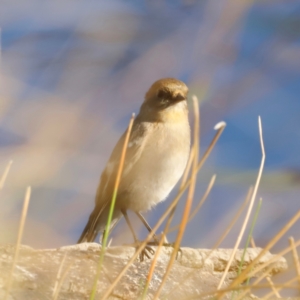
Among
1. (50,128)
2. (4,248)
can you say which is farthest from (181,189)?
(4,248)

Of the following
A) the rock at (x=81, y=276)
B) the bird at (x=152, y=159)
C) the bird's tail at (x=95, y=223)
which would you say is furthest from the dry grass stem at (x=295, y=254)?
the bird's tail at (x=95, y=223)

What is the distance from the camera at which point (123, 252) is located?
104cm

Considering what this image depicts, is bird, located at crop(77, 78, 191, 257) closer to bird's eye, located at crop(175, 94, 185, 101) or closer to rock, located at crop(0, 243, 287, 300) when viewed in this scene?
bird's eye, located at crop(175, 94, 185, 101)

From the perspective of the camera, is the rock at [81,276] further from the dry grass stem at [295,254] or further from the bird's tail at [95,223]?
the bird's tail at [95,223]

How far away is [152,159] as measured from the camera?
1.39 meters

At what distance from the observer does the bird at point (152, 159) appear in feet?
4.40

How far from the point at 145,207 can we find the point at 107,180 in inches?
5.7

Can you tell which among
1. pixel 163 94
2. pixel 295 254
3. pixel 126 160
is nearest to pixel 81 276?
pixel 295 254

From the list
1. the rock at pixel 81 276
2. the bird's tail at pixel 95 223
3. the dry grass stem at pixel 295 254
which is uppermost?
the dry grass stem at pixel 295 254

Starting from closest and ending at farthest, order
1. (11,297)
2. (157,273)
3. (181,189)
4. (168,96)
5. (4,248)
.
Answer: (181,189)
(11,297)
(4,248)
(157,273)
(168,96)

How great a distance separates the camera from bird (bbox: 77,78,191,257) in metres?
1.34

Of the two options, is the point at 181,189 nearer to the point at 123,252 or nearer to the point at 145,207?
the point at 123,252

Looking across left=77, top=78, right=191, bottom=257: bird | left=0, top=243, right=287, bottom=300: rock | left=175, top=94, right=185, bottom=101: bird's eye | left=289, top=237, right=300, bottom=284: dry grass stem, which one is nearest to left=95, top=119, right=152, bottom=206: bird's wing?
left=77, top=78, right=191, bottom=257: bird

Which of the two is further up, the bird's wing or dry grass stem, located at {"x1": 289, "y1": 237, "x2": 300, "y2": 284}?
dry grass stem, located at {"x1": 289, "y1": 237, "x2": 300, "y2": 284}
